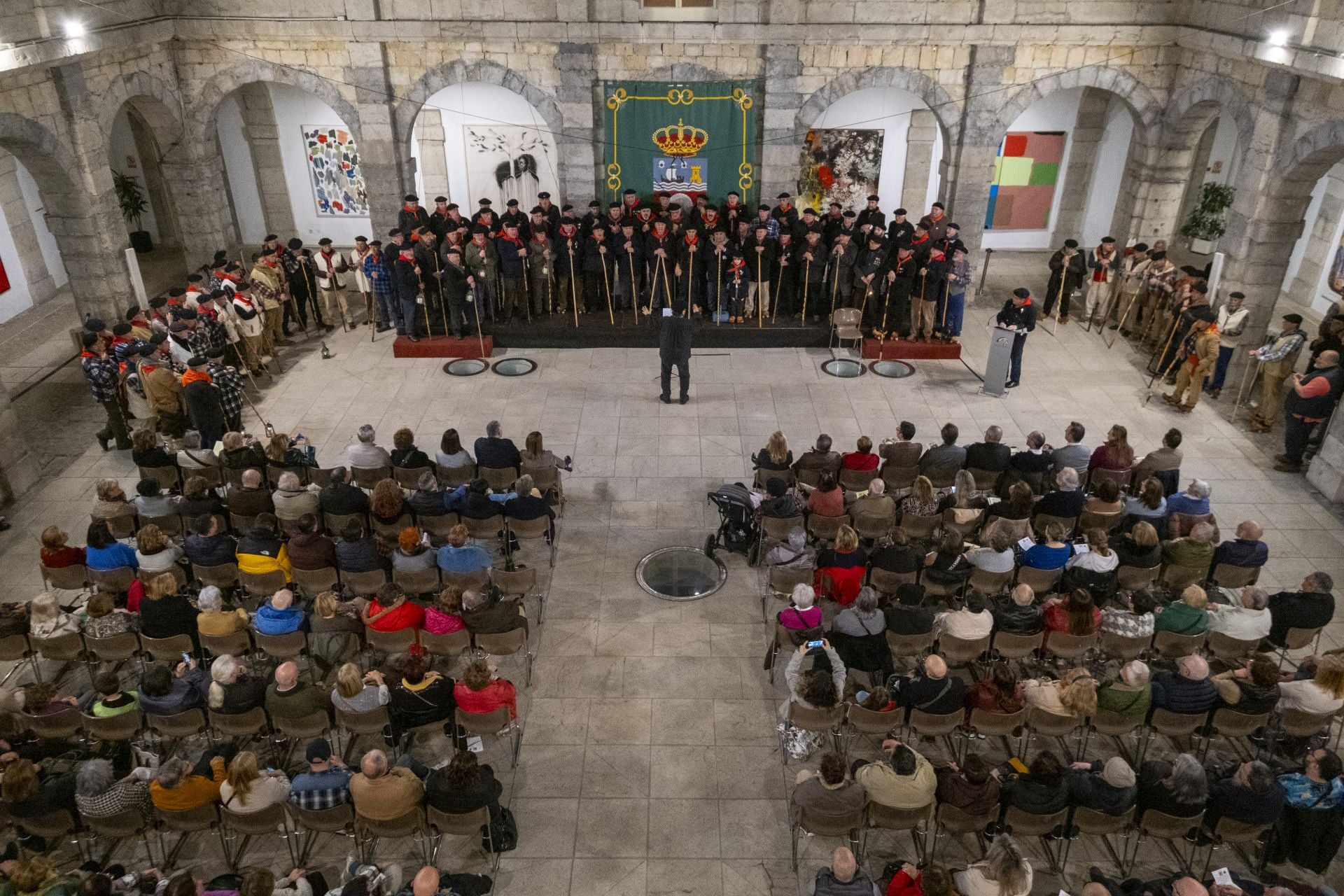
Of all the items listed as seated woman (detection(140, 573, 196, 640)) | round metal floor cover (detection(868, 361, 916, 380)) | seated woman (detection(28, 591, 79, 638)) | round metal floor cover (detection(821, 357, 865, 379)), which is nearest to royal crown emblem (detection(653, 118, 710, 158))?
round metal floor cover (detection(821, 357, 865, 379))

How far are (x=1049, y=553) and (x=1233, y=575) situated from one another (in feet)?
5.93

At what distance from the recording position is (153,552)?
29.6 feet

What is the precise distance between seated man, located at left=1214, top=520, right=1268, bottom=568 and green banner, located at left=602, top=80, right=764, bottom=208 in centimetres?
1029

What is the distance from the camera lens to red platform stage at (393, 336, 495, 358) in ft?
50.9

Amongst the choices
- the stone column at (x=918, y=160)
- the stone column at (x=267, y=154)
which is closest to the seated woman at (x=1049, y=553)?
the stone column at (x=918, y=160)

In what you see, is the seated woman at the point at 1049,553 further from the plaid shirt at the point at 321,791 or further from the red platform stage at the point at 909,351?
the red platform stage at the point at 909,351

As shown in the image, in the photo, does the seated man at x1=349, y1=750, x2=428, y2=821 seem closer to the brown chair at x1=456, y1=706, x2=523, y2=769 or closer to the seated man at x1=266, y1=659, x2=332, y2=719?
the brown chair at x1=456, y1=706, x2=523, y2=769

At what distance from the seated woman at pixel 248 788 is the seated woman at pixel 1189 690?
6.54m

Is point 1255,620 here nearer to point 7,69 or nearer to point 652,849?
point 652,849

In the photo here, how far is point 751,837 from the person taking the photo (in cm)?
757

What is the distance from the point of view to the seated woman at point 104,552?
8930 mm

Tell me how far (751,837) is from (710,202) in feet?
40.0

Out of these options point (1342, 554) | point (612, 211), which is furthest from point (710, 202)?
point (1342, 554)

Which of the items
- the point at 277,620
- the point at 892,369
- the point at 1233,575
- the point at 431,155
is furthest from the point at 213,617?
the point at 431,155
